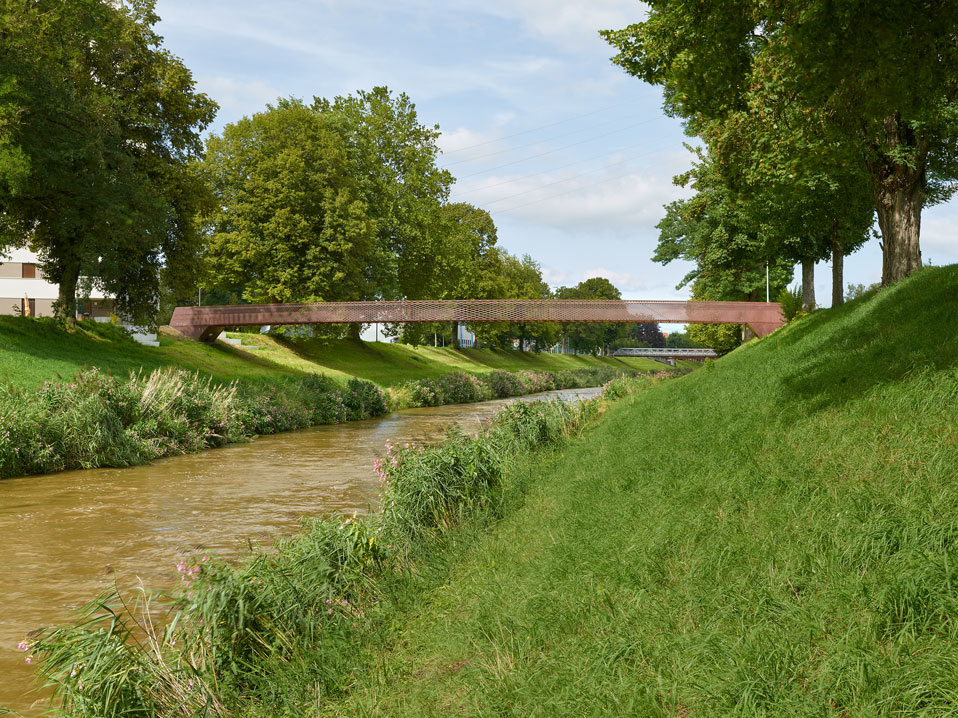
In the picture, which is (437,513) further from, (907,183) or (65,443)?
(907,183)

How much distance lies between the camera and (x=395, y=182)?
51.0 meters

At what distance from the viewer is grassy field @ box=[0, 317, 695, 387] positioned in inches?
931

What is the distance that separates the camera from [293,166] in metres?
44.4

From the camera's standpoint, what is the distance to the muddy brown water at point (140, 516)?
8266 millimetres

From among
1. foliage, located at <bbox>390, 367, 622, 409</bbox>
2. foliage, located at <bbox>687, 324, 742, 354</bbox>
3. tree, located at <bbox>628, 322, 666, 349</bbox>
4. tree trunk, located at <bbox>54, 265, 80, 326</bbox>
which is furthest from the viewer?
tree, located at <bbox>628, 322, 666, 349</bbox>

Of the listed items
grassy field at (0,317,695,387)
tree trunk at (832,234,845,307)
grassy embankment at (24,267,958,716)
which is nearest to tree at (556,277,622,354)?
grassy field at (0,317,695,387)

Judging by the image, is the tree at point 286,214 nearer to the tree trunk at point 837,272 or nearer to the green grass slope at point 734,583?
the tree trunk at point 837,272

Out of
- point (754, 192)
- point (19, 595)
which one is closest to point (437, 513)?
point (19, 595)

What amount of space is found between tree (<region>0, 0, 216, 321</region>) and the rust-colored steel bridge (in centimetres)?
737

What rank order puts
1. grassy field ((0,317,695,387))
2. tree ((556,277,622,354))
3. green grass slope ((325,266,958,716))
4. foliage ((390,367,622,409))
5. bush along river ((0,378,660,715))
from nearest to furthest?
green grass slope ((325,266,958,716)) < bush along river ((0,378,660,715)) < grassy field ((0,317,695,387)) < foliage ((390,367,622,409)) < tree ((556,277,622,354))

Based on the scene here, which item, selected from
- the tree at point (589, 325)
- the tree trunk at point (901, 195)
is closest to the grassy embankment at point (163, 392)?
the tree trunk at point (901, 195)

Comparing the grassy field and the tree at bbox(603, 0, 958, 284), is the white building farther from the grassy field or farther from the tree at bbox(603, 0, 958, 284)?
the tree at bbox(603, 0, 958, 284)

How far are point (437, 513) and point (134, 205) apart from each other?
79.1ft

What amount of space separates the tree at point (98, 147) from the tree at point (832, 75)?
1806 cm
